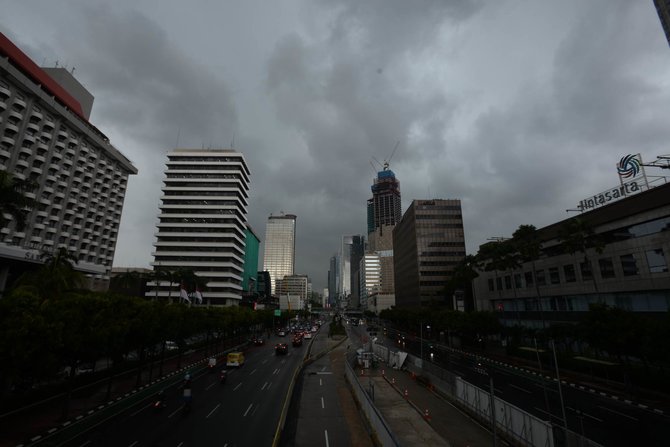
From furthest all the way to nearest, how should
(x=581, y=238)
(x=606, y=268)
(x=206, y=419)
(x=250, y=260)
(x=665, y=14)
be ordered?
(x=250, y=260)
(x=665, y=14)
(x=606, y=268)
(x=581, y=238)
(x=206, y=419)

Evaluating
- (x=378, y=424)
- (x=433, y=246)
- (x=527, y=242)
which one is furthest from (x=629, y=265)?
(x=433, y=246)

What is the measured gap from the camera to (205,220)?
11931cm

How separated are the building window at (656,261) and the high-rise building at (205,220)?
348 ft

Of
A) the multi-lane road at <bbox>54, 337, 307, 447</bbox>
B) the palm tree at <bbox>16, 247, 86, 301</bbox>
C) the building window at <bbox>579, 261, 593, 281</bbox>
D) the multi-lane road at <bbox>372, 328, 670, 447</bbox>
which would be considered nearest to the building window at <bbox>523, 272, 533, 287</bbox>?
the building window at <bbox>579, 261, 593, 281</bbox>

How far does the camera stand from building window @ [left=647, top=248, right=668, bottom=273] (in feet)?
138

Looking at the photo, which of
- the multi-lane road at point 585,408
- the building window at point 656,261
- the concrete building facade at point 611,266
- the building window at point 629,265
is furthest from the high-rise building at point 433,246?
the multi-lane road at point 585,408

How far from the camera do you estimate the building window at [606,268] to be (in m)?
49.0

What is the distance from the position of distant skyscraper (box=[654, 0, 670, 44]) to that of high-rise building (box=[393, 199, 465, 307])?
78.1 m

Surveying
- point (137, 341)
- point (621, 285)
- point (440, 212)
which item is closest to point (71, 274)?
point (137, 341)

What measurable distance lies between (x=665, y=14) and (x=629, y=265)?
4056 inches

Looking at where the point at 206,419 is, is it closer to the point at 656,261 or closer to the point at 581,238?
the point at 581,238

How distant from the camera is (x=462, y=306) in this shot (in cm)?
9475

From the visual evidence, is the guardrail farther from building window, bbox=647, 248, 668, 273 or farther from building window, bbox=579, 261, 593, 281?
building window, bbox=579, 261, 593, 281

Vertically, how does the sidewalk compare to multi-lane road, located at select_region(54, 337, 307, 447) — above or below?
above
